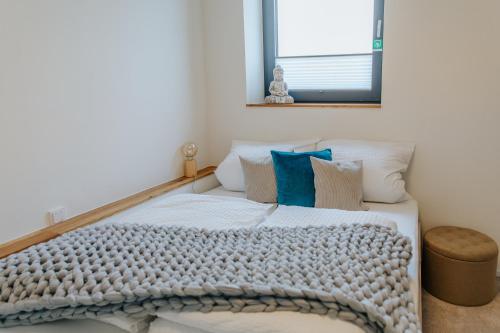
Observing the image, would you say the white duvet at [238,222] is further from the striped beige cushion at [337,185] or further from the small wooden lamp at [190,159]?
the small wooden lamp at [190,159]

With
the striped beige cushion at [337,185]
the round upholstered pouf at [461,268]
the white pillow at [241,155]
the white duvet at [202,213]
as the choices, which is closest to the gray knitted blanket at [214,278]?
the white duvet at [202,213]

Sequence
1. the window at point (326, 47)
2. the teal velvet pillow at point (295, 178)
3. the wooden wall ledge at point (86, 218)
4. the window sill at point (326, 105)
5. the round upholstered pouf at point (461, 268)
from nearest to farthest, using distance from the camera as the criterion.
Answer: the wooden wall ledge at point (86, 218) → the round upholstered pouf at point (461, 268) → the teal velvet pillow at point (295, 178) → the window sill at point (326, 105) → the window at point (326, 47)

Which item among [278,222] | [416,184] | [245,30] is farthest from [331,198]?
[245,30]

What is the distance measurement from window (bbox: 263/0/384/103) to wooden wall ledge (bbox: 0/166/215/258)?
1.15 m

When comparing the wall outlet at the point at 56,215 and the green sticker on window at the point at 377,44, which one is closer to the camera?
the wall outlet at the point at 56,215

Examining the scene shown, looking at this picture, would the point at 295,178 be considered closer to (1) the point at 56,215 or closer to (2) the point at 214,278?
(2) the point at 214,278

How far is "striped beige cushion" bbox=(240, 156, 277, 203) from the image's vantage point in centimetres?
237

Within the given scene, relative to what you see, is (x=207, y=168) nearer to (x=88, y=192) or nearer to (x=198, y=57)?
(x=198, y=57)

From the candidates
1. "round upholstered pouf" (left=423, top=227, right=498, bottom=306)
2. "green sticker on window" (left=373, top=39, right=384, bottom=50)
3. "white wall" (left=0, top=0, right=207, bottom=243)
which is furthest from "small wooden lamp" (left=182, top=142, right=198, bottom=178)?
"round upholstered pouf" (left=423, top=227, right=498, bottom=306)

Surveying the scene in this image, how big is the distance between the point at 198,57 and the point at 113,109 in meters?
0.96

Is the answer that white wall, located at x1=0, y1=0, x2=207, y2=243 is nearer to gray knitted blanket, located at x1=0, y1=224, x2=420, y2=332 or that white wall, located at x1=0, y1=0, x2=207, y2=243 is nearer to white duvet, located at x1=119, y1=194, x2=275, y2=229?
white duvet, located at x1=119, y1=194, x2=275, y2=229

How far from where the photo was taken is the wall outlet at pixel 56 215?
6.32 feet

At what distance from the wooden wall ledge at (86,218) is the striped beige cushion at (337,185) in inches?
37.5

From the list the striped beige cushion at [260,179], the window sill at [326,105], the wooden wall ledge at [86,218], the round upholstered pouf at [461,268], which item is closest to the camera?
the wooden wall ledge at [86,218]
